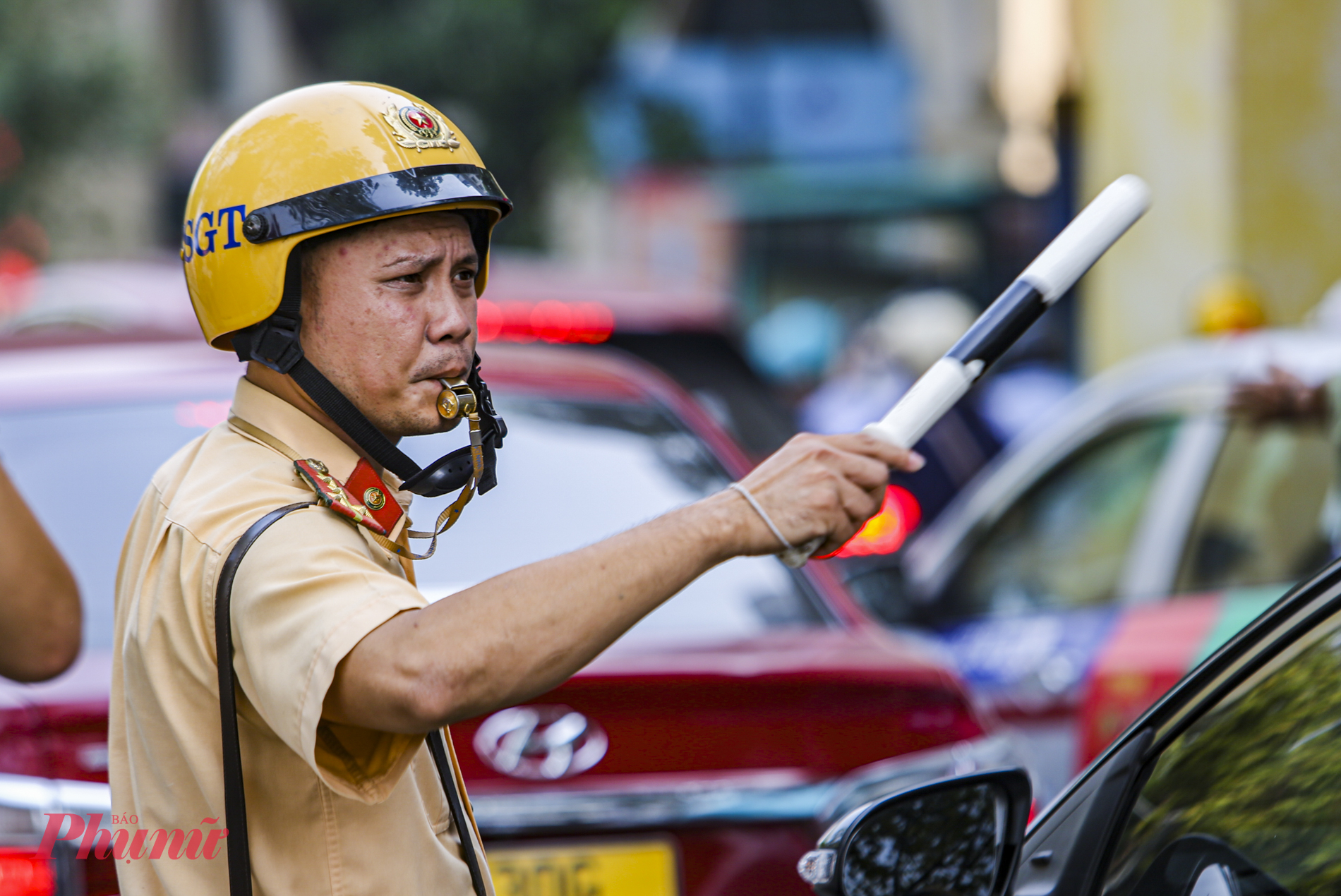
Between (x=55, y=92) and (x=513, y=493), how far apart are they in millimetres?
19554

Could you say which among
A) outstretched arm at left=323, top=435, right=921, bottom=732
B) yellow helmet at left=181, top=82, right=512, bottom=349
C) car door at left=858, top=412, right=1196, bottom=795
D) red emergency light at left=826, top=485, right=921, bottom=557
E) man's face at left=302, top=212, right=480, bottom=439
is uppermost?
yellow helmet at left=181, top=82, right=512, bottom=349

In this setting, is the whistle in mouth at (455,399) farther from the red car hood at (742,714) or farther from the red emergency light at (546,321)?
the red emergency light at (546,321)

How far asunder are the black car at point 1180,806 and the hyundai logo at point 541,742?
808mm

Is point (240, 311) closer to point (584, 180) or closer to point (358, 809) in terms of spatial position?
point (358, 809)

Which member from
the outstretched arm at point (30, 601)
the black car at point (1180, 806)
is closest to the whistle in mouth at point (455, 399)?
the black car at point (1180, 806)

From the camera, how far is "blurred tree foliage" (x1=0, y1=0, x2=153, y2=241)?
64.9ft

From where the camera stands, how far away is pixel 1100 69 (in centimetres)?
1101

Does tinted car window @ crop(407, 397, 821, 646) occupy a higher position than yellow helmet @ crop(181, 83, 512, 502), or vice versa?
yellow helmet @ crop(181, 83, 512, 502)

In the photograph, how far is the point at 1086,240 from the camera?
175 centimetres

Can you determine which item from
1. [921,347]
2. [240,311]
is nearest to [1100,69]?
[921,347]

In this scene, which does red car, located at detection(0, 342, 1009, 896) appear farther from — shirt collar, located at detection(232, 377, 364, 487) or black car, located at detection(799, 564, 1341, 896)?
shirt collar, located at detection(232, 377, 364, 487)

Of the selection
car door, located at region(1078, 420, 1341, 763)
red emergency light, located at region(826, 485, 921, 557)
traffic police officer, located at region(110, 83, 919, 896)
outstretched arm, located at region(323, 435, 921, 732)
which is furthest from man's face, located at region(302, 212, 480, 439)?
red emergency light, located at region(826, 485, 921, 557)

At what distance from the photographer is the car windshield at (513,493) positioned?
301cm

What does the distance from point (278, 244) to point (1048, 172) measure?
17843 mm
